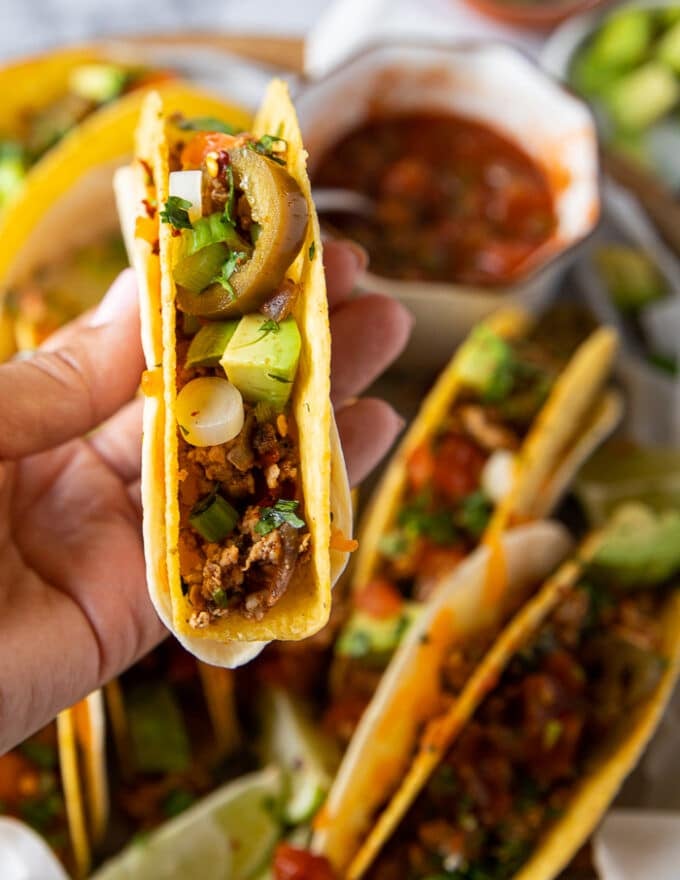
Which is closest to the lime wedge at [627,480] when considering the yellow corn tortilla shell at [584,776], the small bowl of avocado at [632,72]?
the yellow corn tortilla shell at [584,776]

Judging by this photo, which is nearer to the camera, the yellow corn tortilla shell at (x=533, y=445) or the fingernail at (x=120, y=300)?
the fingernail at (x=120, y=300)

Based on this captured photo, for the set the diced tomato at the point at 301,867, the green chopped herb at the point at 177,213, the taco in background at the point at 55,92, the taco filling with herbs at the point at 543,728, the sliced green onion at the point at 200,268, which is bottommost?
the diced tomato at the point at 301,867

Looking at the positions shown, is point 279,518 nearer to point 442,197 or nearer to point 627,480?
point 627,480

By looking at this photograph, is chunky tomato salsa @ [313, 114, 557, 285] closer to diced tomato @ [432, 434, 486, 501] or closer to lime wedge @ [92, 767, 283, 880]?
diced tomato @ [432, 434, 486, 501]

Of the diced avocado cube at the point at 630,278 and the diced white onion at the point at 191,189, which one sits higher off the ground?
the diced white onion at the point at 191,189

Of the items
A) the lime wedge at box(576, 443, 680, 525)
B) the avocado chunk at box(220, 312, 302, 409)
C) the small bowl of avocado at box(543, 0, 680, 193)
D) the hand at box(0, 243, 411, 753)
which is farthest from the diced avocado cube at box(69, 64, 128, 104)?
the lime wedge at box(576, 443, 680, 525)

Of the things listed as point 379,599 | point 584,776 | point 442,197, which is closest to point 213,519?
point 379,599

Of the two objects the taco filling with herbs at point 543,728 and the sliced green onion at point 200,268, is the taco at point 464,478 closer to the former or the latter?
the taco filling with herbs at point 543,728
